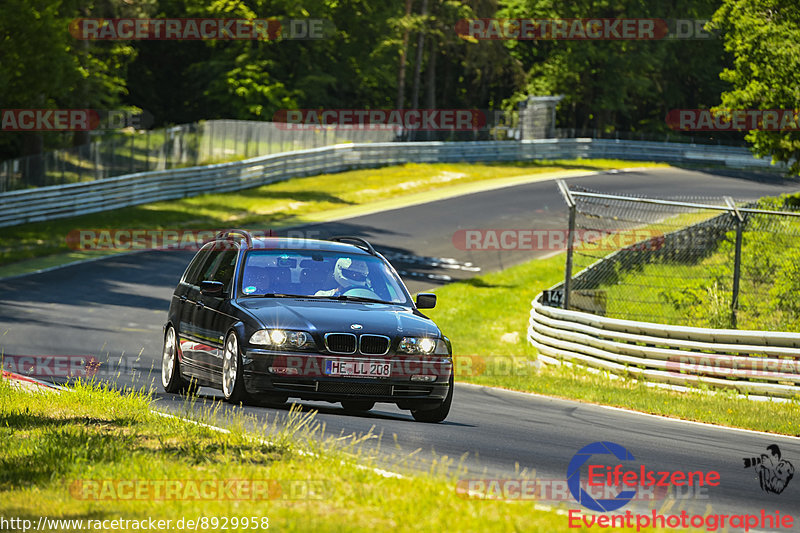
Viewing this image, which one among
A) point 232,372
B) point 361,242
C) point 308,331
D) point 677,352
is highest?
point 361,242

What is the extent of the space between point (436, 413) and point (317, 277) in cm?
176

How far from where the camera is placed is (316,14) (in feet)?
209

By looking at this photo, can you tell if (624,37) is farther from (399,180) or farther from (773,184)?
(399,180)

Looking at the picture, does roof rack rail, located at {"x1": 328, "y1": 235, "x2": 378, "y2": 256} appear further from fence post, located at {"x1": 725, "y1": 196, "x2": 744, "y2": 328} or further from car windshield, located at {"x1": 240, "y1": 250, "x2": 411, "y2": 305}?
fence post, located at {"x1": 725, "y1": 196, "x2": 744, "y2": 328}

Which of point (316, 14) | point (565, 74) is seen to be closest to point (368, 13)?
point (316, 14)

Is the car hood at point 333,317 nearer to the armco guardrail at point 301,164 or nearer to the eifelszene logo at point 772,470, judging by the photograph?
the eifelszene logo at point 772,470

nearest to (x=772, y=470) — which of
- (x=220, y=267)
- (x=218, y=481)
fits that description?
(x=218, y=481)

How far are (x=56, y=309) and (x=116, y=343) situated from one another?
4.04 metres

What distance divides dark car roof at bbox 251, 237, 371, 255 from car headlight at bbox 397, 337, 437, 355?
5.50 feet

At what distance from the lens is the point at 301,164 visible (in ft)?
151

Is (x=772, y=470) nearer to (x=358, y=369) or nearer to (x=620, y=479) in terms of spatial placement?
(x=620, y=479)

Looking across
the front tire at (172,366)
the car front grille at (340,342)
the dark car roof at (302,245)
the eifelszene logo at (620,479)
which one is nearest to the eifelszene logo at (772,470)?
the eifelszene logo at (620,479)

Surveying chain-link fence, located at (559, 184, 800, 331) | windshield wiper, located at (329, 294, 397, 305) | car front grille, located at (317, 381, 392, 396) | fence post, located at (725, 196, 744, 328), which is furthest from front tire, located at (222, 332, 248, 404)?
fence post, located at (725, 196, 744, 328)

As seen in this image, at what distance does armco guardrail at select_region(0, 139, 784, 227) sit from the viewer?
1366 inches
